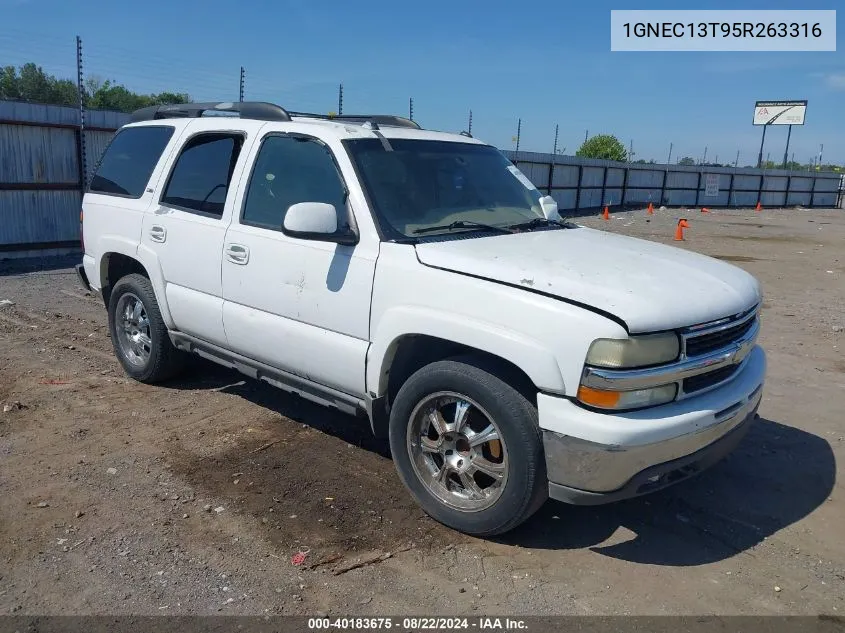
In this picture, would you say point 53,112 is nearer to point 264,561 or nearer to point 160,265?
point 160,265

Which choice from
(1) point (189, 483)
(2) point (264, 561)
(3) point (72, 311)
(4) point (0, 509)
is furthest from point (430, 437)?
(3) point (72, 311)

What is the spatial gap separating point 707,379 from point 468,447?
47.6 inches

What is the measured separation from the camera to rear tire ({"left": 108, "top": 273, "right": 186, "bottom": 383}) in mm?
5574

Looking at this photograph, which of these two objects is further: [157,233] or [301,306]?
[157,233]

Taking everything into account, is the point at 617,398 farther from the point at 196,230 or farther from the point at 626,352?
the point at 196,230

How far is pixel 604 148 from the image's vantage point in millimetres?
68812

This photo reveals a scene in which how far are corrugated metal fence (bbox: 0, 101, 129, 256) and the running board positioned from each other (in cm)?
809

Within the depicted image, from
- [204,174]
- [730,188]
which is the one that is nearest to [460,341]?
[204,174]

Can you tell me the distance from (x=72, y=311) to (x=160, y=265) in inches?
148

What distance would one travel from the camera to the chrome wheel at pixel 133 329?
228 inches

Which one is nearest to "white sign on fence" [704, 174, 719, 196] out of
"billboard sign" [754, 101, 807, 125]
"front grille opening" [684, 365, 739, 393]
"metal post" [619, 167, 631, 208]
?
"metal post" [619, 167, 631, 208]

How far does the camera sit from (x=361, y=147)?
4.35m

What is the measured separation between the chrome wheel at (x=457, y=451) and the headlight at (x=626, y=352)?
24.7 inches

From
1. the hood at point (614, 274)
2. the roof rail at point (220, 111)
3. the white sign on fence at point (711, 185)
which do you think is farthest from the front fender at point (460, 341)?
the white sign on fence at point (711, 185)
